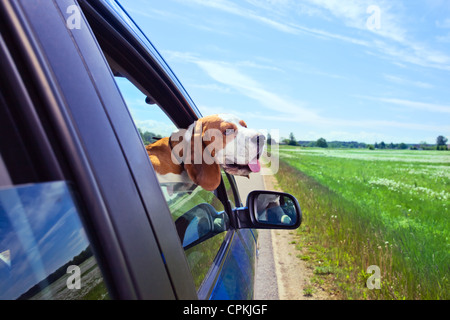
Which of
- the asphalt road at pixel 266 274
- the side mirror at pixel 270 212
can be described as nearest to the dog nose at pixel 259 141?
the side mirror at pixel 270 212

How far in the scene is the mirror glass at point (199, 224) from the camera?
155 cm

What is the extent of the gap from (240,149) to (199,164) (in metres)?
0.29

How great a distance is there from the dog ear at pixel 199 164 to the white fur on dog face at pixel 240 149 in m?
0.09

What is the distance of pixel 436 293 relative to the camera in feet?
10.5

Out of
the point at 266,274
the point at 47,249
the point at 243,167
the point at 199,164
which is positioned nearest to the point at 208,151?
the point at 199,164

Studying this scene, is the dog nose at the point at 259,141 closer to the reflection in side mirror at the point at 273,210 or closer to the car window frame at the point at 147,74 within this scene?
the reflection in side mirror at the point at 273,210

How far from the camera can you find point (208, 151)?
85.4 inches

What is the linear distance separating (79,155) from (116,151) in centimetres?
14

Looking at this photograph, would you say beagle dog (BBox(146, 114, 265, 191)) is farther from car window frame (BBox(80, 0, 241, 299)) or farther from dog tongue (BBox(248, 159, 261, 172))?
car window frame (BBox(80, 0, 241, 299))

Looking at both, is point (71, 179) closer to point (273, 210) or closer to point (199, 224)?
point (199, 224)

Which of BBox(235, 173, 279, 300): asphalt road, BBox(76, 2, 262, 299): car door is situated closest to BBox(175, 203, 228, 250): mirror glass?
BBox(76, 2, 262, 299): car door

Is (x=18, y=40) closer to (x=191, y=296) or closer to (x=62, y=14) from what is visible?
(x=62, y=14)

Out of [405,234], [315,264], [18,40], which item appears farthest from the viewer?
[315,264]
